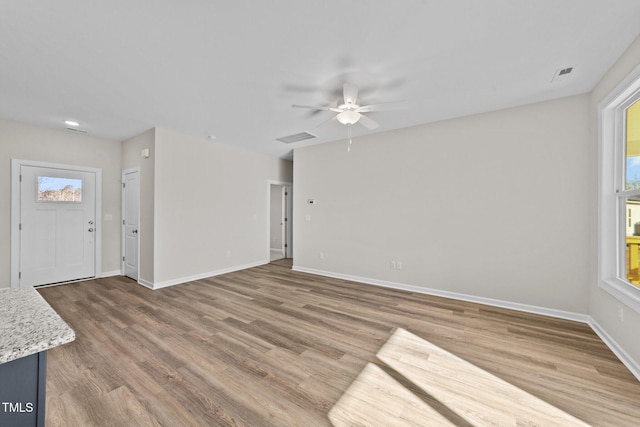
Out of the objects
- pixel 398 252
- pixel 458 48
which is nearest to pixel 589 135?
pixel 458 48

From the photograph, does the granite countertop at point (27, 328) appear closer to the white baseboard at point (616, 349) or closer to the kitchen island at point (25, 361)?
the kitchen island at point (25, 361)

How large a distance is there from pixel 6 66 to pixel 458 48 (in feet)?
14.3

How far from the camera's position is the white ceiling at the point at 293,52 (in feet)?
6.31

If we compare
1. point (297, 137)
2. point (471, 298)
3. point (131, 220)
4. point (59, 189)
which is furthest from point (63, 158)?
point (471, 298)

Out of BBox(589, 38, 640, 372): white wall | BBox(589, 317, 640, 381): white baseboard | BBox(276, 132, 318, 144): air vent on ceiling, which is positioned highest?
BBox(276, 132, 318, 144): air vent on ceiling

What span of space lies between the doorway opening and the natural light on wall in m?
6.03

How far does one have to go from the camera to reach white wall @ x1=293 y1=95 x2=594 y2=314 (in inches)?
128

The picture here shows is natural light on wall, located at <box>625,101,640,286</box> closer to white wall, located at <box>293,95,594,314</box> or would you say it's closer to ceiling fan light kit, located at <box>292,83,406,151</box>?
white wall, located at <box>293,95,594,314</box>

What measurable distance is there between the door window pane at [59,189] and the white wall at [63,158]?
324mm

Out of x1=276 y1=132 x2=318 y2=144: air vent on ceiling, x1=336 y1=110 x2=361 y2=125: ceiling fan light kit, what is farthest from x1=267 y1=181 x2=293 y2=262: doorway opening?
x1=336 y1=110 x2=361 y2=125: ceiling fan light kit

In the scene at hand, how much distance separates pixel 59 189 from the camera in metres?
4.62

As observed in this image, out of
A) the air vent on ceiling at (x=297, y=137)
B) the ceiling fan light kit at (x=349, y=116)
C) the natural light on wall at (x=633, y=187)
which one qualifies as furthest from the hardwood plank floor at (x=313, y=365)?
the air vent on ceiling at (x=297, y=137)

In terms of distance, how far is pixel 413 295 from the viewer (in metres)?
4.15

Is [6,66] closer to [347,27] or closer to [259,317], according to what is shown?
[347,27]
